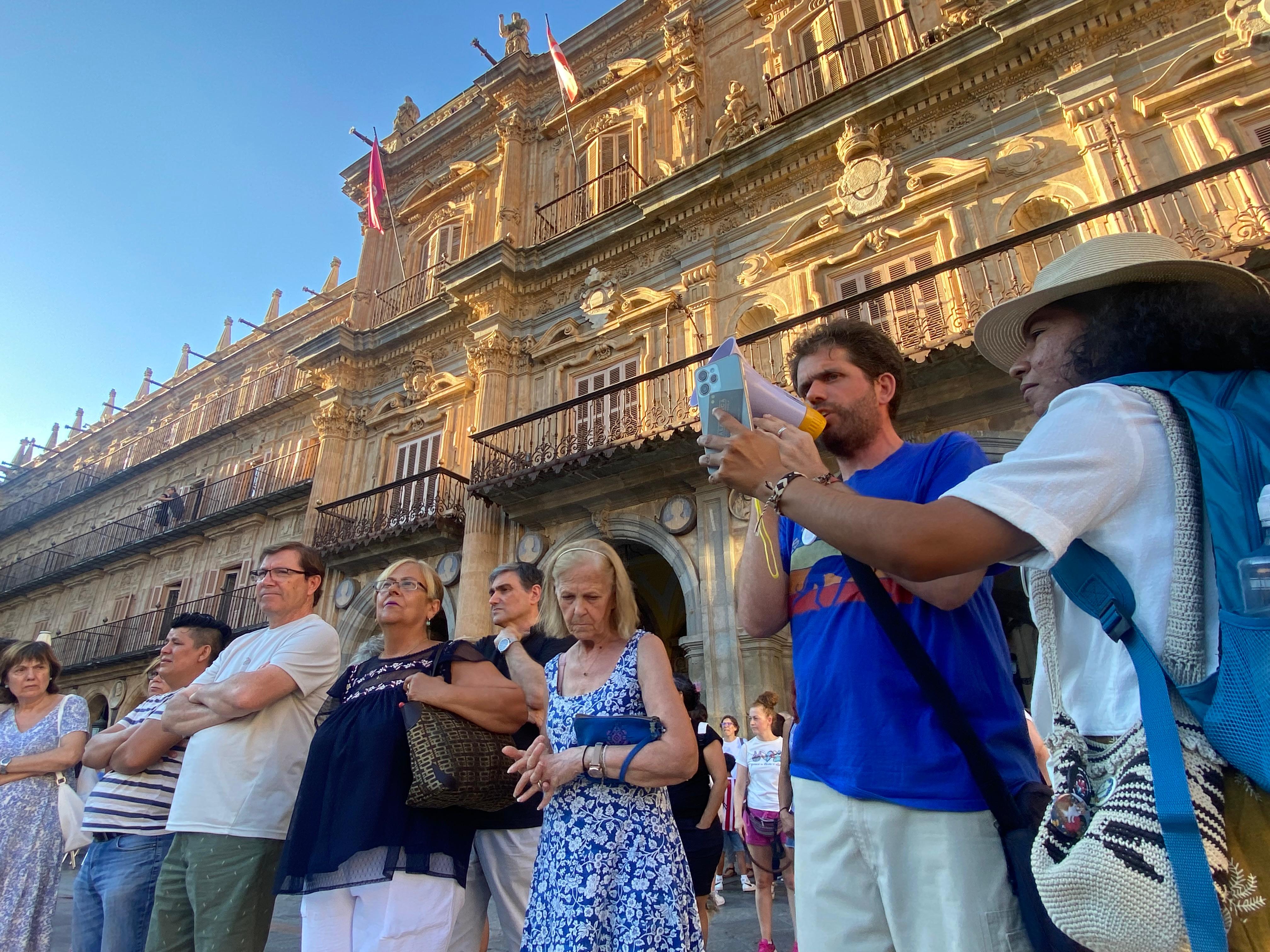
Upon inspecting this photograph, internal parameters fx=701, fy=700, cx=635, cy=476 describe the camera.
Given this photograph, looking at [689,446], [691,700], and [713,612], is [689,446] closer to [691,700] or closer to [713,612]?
[713,612]

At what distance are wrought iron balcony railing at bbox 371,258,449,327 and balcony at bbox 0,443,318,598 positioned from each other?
355 centimetres

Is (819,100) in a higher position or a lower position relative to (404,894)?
higher

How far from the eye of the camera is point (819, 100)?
1034 cm

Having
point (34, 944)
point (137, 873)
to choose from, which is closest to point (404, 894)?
point (137, 873)

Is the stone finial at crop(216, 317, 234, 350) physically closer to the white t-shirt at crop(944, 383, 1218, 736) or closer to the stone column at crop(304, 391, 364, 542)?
the stone column at crop(304, 391, 364, 542)

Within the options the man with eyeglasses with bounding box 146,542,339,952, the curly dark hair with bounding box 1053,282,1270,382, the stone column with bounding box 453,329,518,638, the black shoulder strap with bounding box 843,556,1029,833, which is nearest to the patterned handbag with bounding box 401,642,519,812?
the man with eyeglasses with bounding box 146,542,339,952

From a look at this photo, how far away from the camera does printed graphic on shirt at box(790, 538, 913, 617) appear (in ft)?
5.46

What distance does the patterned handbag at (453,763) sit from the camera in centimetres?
233

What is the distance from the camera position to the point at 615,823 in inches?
86.4

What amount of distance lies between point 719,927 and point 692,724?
4.07 meters

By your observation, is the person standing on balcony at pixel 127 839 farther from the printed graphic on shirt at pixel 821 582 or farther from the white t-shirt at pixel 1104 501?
the white t-shirt at pixel 1104 501

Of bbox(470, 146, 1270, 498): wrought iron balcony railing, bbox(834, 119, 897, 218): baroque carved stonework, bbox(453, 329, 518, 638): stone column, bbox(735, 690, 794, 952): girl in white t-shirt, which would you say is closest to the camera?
bbox(735, 690, 794, 952): girl in white t-shirt

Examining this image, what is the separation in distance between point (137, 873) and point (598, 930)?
2.20m

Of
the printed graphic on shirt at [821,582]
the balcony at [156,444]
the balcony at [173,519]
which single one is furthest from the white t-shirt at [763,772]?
the balcony at [156,444]
